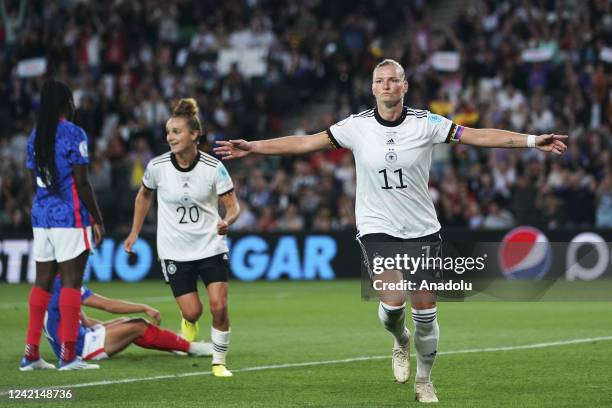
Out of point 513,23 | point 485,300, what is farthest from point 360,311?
point 513,23

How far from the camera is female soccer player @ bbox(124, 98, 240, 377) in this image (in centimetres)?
1086

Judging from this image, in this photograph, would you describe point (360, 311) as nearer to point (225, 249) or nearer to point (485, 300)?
point (485, 300)

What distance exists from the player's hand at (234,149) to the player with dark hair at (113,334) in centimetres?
263

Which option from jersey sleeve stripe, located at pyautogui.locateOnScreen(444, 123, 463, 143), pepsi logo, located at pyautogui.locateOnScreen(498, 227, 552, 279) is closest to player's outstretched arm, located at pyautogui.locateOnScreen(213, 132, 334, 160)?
jersey sleeve stripe, located at pyautogui.locateOnScreen(444, 123, 463, 143)

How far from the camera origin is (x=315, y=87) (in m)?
28.8

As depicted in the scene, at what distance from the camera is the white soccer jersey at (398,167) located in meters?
9.03

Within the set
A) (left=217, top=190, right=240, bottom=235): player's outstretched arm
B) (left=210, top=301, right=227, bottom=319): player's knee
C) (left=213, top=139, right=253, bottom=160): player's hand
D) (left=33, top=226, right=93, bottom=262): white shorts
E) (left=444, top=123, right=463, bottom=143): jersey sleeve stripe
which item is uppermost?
(left=444, top=123, right=463, bottom=143): jersey sleeve stripe

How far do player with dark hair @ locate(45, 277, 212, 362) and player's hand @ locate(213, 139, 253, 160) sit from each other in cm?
263

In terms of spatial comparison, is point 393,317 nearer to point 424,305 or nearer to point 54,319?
point 424,305

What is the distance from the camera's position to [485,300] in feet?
62.6

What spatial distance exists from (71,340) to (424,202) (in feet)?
10.7

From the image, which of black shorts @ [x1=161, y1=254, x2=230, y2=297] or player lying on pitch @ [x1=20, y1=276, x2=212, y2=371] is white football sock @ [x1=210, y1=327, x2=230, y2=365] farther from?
player lying on pitch @ [x1=20, y1=276, x2=212, y2=371]

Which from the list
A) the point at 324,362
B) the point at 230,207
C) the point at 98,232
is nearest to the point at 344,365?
the point at 324,362

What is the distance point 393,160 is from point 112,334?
3.55 m
